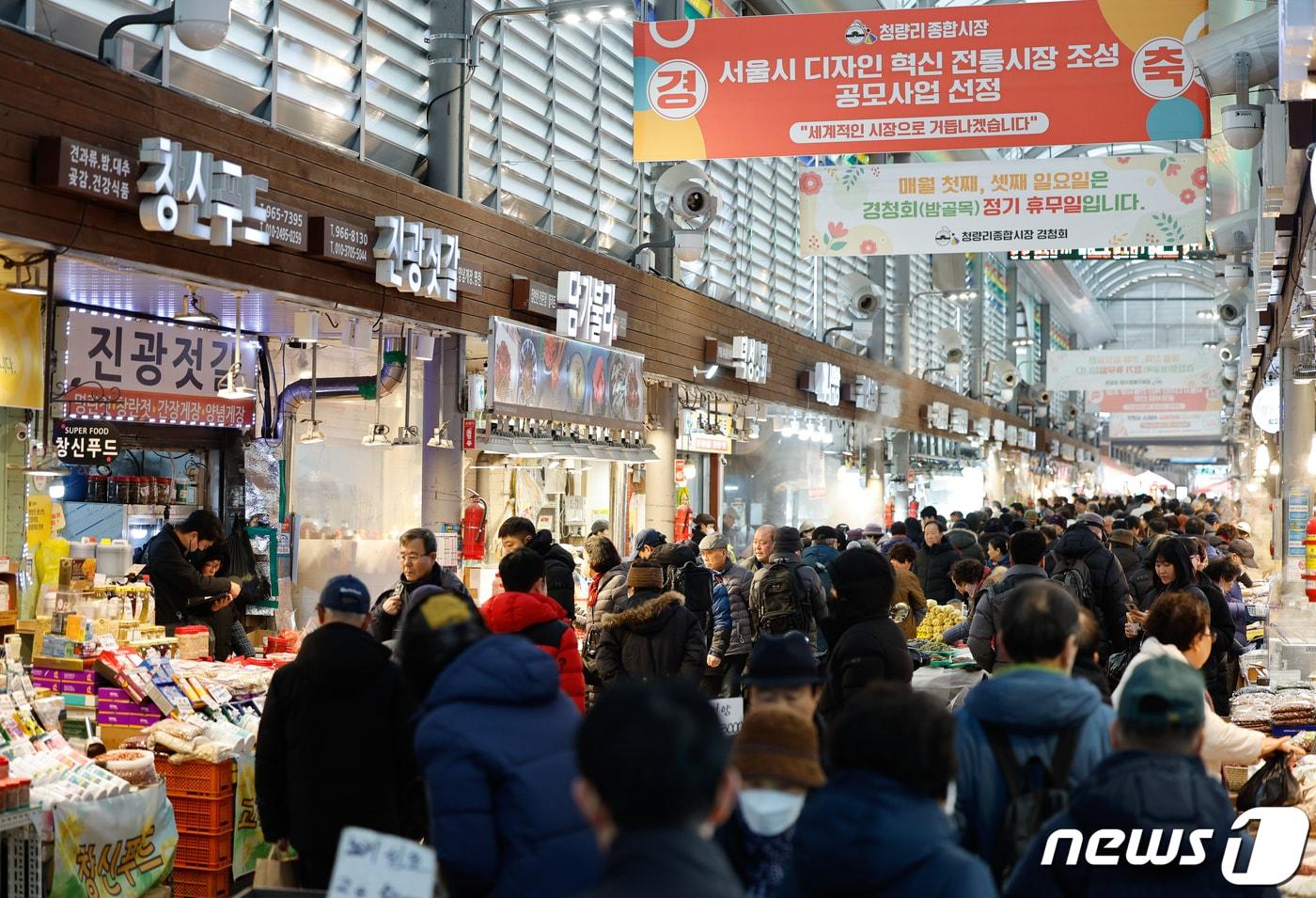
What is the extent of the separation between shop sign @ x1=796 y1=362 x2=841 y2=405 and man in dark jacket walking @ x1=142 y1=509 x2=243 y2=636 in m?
10.7

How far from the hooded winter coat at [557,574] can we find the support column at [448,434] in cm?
140

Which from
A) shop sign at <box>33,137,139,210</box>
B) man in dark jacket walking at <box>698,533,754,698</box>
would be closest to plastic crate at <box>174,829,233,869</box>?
shop sign at <box>33,137,139,210</box>

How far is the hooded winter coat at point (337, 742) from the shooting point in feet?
15.5

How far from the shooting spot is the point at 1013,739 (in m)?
3.50

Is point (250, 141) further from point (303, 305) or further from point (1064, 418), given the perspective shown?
point (1064, 418)

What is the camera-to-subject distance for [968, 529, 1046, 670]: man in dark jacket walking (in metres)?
7.37

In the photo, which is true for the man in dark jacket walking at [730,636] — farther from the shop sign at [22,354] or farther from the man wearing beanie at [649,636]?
the shop sign at [22,354]

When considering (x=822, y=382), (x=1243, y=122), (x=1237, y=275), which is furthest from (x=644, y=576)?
(x=1237, y=275)

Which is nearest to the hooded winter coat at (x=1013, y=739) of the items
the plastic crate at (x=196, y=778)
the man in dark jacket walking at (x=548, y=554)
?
the plastic crate at (x=196, y=778)

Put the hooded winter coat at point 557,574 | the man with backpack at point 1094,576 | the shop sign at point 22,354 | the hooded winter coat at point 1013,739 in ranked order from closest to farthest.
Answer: the hooded winter coat at point 1013,739 < the shop sign at point 22,354 < the man with backpack at point 1094,576 < the hooded winter coat at point 557,574

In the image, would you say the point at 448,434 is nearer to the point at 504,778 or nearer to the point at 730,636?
the point at 730,636

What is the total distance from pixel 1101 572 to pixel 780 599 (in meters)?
1.88

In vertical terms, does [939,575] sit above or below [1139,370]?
below

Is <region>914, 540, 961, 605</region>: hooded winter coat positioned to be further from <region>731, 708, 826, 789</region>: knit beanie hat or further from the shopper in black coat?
<region>731, 708, 826, 789</region>: knit beanie hat
